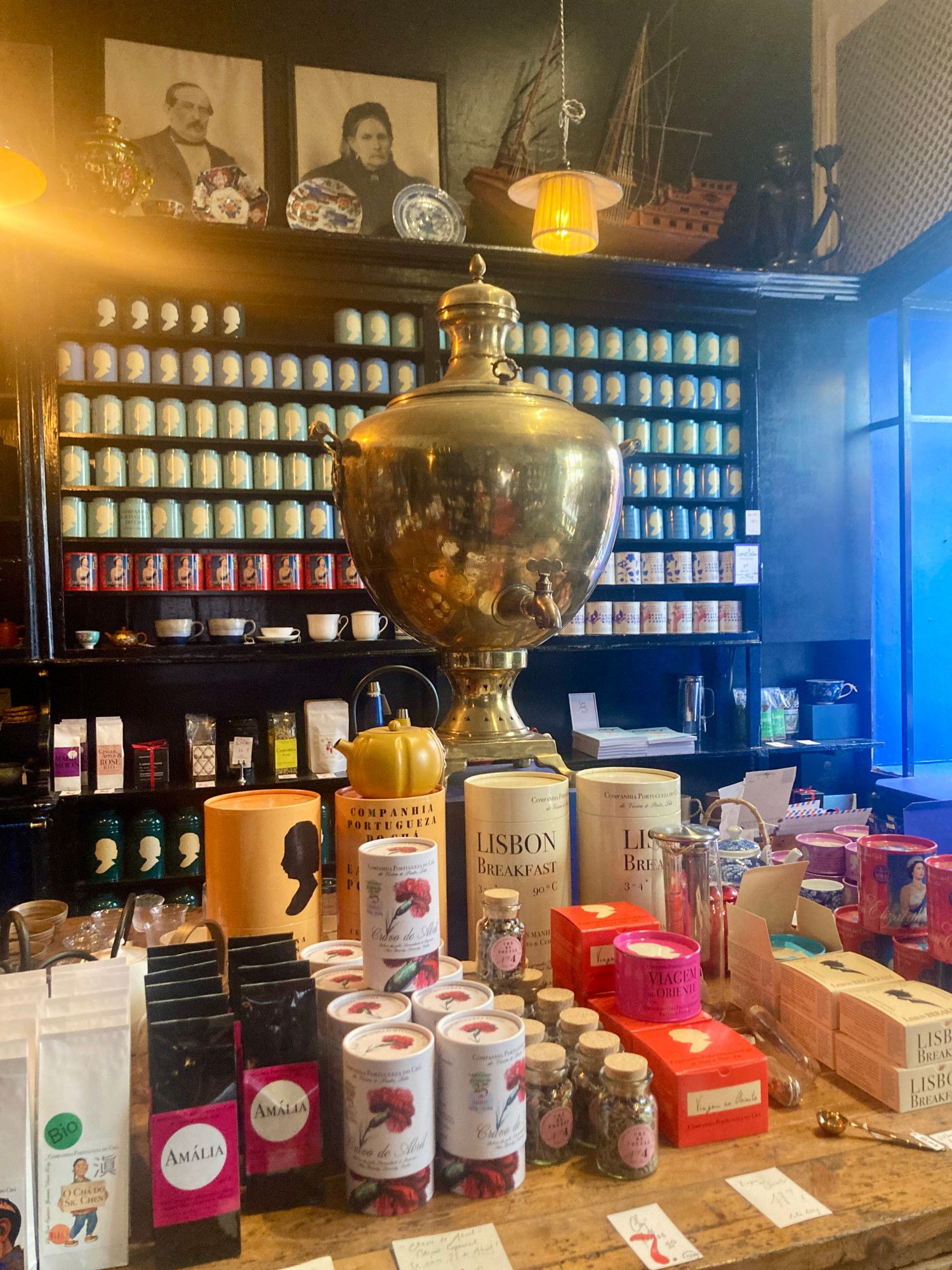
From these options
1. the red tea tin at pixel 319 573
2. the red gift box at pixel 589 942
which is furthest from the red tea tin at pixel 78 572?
the red gift box at pixel 589 942

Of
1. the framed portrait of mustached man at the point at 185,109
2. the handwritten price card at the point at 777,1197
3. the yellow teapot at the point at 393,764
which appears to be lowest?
the handwritten price card at the point at 777,1197

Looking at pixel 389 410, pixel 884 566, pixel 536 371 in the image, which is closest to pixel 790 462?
pixel 884 566

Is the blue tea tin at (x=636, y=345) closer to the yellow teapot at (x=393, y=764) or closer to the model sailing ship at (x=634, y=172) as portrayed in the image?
the model sailing ship at (x=634, y=172)

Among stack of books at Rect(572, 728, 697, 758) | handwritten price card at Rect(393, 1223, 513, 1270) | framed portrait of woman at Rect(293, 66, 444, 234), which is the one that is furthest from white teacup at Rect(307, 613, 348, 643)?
handwritten price card at Rect(393, 1223, 513, 1270)

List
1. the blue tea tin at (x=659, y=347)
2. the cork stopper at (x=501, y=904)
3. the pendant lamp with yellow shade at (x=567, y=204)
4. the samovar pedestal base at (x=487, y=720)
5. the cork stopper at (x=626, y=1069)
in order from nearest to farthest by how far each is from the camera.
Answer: the cork stopper at (x=626, y=1069)
the cork stopper at (x=501, y=904)
the samovar pedestal base at (x=487, y=720)
the pendant lamp with yellow shade at (x=567, y=204)
the blue tea tin at (x=659, y=347)

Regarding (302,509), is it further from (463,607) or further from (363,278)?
(463,607)

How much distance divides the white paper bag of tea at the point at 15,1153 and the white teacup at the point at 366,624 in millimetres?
2402

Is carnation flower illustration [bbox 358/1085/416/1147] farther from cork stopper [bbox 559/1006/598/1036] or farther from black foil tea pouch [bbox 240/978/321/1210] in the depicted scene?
cork stopper [bbox 559/1006/598/1036]

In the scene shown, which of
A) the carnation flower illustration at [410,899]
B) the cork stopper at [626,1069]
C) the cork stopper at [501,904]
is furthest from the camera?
the cork stopper at [501,904]

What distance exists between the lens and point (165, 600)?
10.2 ft

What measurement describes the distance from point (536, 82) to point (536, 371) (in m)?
1.09

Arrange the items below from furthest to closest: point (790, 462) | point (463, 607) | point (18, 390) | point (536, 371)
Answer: point (790, 462), point (536, 371), point (18, 390), point (463, 607)

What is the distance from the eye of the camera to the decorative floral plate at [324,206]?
3.17 m

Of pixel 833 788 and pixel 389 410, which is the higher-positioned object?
pixel 389 410
